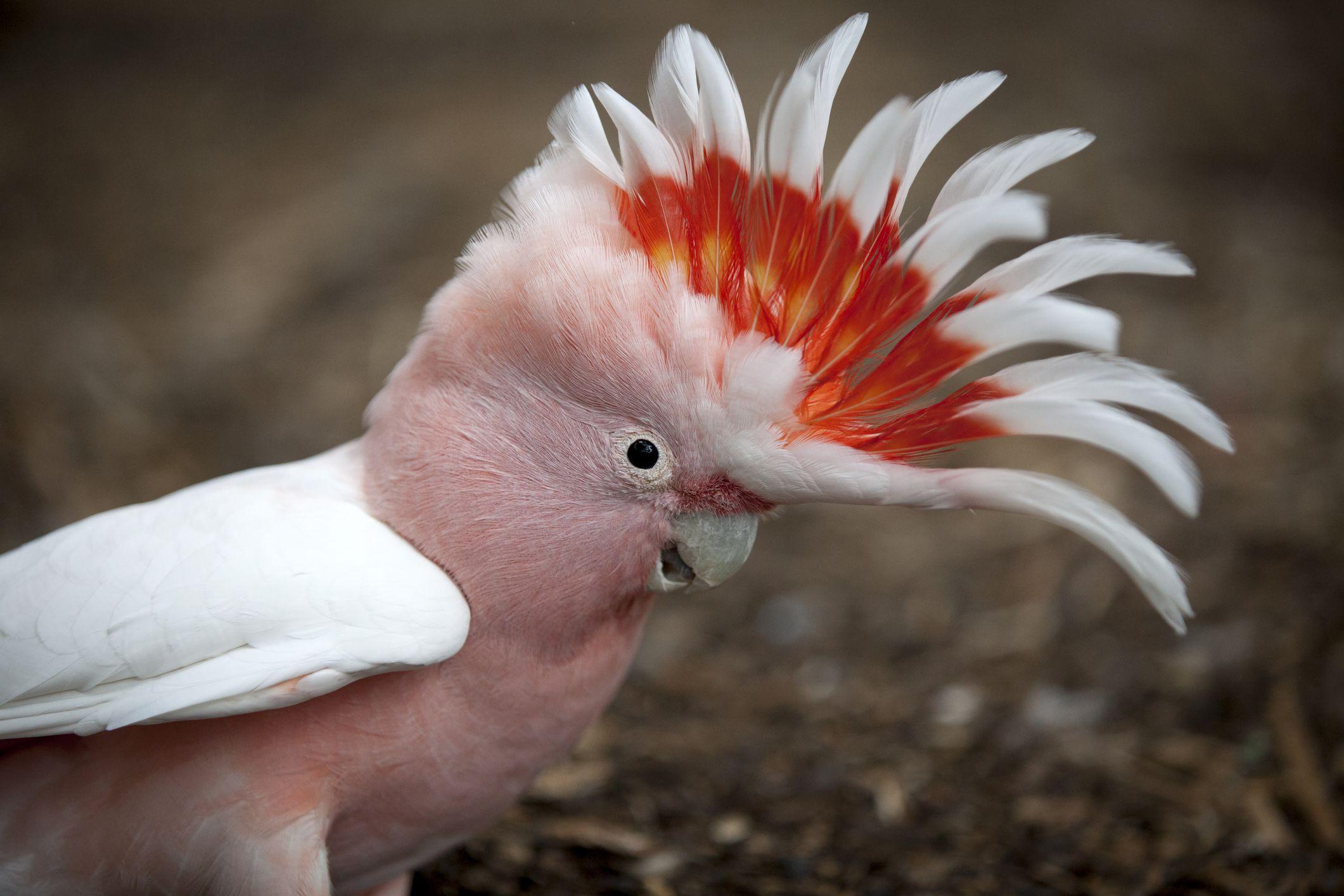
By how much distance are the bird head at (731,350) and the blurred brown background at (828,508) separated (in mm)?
963

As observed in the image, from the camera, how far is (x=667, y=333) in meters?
1.26

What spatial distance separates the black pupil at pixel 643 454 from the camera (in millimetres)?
1301

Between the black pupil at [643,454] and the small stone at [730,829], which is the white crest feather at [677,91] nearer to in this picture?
the black pupil at [643,454]

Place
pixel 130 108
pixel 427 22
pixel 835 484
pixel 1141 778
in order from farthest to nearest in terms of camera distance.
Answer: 1. pixel 427 22
2. pixel 130 108
3. pixel 1141 778
4. pixel 835 484

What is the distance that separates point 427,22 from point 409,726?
4.61 metres

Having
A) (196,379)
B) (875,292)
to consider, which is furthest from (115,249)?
(875,292)

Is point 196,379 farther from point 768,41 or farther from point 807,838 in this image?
point 768,41

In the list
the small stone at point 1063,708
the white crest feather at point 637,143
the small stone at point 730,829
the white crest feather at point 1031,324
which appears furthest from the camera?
the small stone at point 1063,708

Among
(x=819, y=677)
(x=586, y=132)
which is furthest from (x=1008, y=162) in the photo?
(x=819, y=677)

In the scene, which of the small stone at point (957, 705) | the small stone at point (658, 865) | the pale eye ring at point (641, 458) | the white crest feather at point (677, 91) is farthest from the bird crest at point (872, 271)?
the small stone at point (957, 705)

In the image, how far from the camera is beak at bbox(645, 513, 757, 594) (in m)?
1.34

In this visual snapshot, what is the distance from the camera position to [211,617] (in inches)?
48.3

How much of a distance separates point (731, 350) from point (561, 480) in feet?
0.92

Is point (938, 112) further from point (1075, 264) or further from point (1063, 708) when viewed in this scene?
point (1063, 708)
